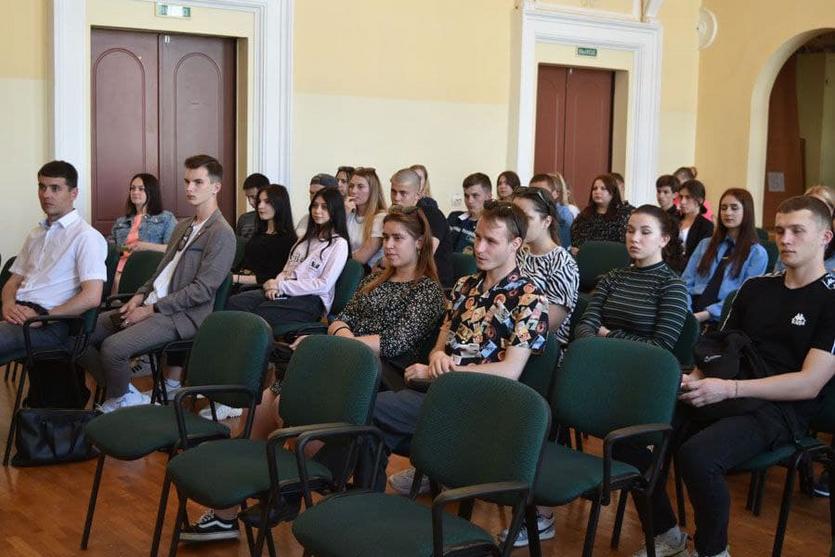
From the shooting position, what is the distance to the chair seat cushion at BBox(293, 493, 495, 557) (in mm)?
2553

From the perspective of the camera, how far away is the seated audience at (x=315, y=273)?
5.59m

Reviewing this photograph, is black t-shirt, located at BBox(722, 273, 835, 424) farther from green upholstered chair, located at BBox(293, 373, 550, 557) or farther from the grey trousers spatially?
the grey trousers

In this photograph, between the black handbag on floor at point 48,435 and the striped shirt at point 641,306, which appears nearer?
the striped shirt at point 641,306

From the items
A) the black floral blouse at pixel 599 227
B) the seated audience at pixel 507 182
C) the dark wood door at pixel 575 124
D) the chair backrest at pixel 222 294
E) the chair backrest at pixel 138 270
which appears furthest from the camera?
the dark wood door at pixel 575 124

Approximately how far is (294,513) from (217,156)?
20.1 feet

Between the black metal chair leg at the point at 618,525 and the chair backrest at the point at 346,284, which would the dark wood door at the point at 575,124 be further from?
the black metal chair leg at the point at 618,525

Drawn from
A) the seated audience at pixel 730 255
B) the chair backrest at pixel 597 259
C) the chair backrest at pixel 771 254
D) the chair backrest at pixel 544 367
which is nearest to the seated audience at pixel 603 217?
the chair backrest at pixel 597 259

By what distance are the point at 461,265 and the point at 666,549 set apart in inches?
106

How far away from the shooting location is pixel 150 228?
7590 millimetres

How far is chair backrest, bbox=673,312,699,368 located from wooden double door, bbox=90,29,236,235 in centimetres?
555

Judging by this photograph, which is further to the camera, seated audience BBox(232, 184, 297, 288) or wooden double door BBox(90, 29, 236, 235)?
wooden double door BBox(90, 29, 236, 235)

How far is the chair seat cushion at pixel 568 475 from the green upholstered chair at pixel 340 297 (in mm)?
2405

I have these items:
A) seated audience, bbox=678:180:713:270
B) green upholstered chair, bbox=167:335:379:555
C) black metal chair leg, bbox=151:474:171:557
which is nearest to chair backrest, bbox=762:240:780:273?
seated audience, bbox=678:180:713:270

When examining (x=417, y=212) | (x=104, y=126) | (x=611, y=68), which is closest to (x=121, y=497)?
(x=417, y=212)
